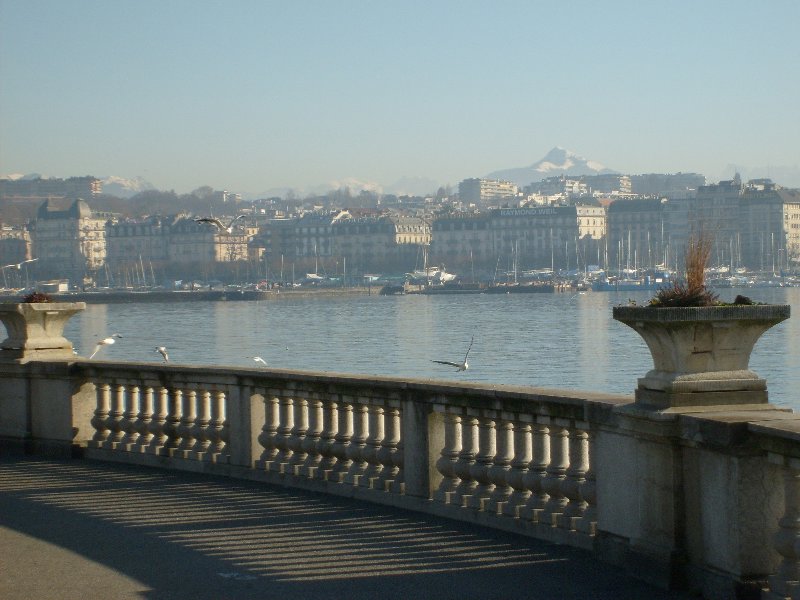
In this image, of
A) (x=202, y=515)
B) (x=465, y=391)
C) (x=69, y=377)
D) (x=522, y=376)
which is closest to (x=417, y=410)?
(x=465, y=391)

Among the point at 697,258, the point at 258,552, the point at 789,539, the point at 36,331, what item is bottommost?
the point at 258,552

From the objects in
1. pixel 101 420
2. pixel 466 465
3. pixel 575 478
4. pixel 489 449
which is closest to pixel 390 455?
pixel 466 465

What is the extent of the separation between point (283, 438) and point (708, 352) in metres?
4.21

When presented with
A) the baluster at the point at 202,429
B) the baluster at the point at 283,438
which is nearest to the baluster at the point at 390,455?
the baluster at the point at 283,438

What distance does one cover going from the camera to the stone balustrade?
6324 millimetres

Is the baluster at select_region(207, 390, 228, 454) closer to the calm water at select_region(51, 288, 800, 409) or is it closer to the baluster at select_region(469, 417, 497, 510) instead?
the baluster at select_region(469, 417, 497, 510)

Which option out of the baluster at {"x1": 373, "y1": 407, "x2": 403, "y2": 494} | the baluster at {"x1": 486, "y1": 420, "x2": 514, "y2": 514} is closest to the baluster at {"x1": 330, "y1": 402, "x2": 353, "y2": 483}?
the baluster at {"x1": 373, "y1": 407, "x2": 403, "y2": 494}

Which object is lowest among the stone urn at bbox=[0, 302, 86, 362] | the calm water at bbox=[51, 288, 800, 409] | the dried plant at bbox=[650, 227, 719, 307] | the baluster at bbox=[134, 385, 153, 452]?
the calm water at bbox=[51, 288, 800, 409]

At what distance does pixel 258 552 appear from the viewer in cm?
795

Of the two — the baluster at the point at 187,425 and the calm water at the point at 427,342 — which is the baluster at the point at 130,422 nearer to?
the baluster at the point at 187,425

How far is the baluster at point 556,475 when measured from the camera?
798 centimetres

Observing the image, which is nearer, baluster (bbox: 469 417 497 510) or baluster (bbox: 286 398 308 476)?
baluster (bbox: 469 417 497 510)

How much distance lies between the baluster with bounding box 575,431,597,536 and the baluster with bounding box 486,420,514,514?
680mm

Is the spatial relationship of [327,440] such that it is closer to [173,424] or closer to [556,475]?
[173,424]
